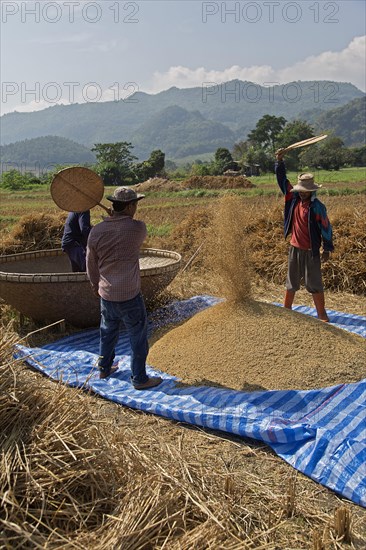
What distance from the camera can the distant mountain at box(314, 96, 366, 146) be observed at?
13800cm

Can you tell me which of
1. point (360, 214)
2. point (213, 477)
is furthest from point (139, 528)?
point (360, 214)

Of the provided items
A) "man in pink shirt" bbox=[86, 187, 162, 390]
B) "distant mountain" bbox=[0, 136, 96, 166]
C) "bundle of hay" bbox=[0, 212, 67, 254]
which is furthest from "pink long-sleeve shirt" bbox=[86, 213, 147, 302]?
"distant mountain" bbox=[0, 136, 96, 166]

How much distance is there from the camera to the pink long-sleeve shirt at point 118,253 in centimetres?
314

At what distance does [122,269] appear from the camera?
3193mm

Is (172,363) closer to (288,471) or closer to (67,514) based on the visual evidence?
(288,471)

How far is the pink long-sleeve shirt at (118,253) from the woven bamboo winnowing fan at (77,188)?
87 cm

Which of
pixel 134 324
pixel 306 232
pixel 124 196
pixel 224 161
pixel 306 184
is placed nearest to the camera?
pixel 124 196

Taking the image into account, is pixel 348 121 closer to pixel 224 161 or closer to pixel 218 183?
pixel 224 161

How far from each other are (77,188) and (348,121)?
156048 millimetres

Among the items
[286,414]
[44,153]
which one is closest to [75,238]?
[286,414]

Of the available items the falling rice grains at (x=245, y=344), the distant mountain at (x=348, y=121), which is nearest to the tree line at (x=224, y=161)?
the falling rice grains at (x=245, y=344)

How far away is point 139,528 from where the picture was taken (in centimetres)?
167

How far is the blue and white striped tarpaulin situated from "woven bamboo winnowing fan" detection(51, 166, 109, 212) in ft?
3.97

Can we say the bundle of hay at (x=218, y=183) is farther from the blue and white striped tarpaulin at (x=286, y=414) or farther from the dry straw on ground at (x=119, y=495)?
the dry straw on ground at (x=119, y=495)
